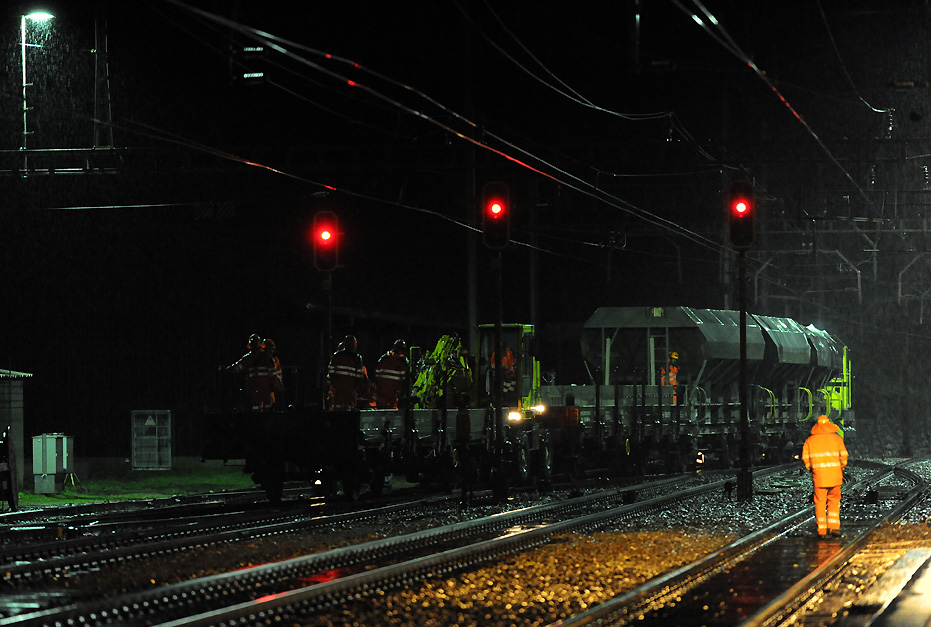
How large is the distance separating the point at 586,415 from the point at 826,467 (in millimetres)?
14496

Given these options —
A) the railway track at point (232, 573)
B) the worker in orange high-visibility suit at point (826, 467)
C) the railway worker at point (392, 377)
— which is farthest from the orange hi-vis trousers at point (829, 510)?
the railway worker at point (392, 377)

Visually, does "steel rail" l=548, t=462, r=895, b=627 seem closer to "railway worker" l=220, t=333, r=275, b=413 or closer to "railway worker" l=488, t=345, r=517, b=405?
"railway worker" l=488, t=345, r=517, b=405

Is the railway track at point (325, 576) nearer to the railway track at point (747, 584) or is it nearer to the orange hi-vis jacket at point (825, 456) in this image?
the railway track at point (747, 584)

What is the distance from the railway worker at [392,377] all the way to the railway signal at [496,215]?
157 inches

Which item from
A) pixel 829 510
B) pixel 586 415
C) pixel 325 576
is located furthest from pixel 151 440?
pixel 325 576

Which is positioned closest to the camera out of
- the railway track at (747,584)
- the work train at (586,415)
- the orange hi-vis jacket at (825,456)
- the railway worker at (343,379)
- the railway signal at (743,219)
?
the railway track at (747,584)

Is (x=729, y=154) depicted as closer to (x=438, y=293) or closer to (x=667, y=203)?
(x=667, y=203)

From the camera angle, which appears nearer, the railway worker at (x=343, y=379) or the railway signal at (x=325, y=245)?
the railway signal at (x=325, y=245)

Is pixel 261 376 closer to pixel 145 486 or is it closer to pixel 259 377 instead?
pixel 259 377

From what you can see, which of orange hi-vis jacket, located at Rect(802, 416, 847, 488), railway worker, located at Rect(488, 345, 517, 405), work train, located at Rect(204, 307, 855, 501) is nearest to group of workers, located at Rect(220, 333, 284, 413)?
work train, located at Rect(204, 307, 855, 501)

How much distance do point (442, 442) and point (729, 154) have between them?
568 inches

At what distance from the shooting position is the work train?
23.2 m

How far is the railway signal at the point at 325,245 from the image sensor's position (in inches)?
872

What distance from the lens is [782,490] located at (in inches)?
1085
